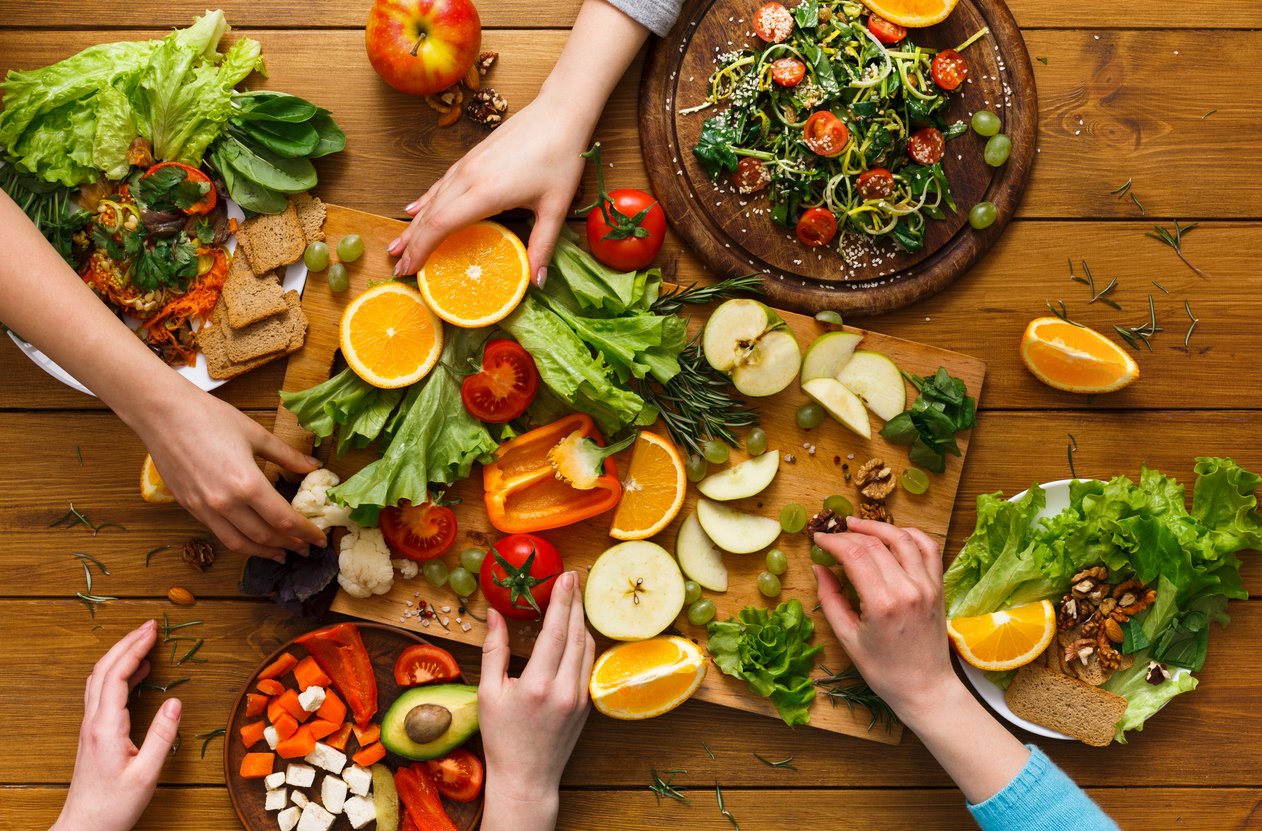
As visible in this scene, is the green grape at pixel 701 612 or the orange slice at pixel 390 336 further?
the green grape at pixel 701 612

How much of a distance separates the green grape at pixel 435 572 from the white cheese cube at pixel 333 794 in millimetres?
475

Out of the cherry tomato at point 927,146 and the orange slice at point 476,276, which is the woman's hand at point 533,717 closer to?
the orange slice at point 476,276

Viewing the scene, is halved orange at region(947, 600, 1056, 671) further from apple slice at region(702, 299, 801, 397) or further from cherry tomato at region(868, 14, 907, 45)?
cherry tomato at region(868, 14, 907, 45)

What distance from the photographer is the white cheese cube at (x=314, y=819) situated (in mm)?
1811

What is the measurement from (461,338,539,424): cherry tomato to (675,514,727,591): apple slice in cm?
45

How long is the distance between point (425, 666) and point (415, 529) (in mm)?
295

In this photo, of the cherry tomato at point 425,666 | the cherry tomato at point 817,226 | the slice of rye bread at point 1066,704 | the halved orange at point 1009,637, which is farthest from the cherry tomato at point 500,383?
the slice of rye bread at point 1066,704

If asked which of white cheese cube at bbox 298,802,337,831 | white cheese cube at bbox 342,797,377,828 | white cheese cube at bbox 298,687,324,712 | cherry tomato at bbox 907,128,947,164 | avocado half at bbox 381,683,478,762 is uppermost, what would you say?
cherry tomato at bbox 907,128,947,164

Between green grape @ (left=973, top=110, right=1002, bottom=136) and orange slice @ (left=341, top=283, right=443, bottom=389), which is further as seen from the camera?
green grape @ (left=973, top=110, right=1002, bottom=136)

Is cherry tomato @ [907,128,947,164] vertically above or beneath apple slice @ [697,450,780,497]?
above

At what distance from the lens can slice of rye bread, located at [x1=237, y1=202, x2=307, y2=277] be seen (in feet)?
5.93

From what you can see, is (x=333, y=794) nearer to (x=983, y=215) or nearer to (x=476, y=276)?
(x=476, y=276)

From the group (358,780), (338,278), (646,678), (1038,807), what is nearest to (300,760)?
(358,780)

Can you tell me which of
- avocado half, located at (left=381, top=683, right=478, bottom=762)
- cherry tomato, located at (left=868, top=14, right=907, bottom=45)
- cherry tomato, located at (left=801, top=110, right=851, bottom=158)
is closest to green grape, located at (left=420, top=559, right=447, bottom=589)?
avocado half, located at (left=381, top=683, right=478, bottom=762)
